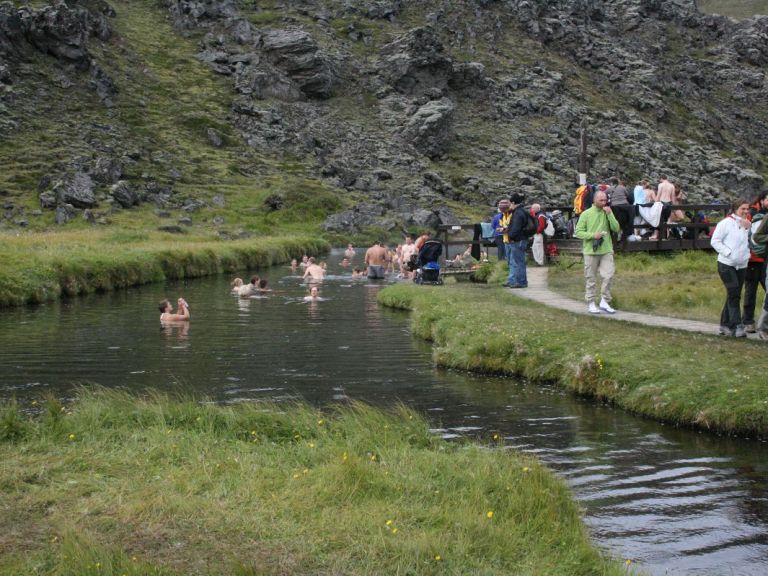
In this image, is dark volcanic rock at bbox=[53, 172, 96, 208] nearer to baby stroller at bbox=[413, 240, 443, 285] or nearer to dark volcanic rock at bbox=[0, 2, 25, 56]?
dark volcanic rock at bbox=[0, 2, 25, 56]

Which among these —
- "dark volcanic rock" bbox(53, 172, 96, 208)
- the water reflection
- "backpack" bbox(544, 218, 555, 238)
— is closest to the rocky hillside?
"dark volcanic rock" bbox(53, 172, 96, 208)

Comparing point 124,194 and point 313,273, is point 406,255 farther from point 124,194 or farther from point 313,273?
point 124,194

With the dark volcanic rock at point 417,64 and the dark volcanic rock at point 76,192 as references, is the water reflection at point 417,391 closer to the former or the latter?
the dark volcanic rock at point 76,192

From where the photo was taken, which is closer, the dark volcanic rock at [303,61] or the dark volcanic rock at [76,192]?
the dark volcanic rock at [76,192]

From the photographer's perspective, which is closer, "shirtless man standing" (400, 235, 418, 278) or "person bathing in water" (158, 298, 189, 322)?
"person bathing in water" (158, 298, 189, 322)

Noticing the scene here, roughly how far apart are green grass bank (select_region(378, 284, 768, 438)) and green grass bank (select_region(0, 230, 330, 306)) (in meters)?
17.6

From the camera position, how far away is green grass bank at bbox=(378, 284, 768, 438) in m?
13.0

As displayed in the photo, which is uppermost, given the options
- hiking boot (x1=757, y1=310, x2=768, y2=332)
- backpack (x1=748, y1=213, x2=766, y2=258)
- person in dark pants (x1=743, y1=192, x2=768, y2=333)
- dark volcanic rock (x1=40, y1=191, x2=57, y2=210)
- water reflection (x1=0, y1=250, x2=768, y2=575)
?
dark volcanic rock (x1=40, y1=191, x2=57, y2=210)

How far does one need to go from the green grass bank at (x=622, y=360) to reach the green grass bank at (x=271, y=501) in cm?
405

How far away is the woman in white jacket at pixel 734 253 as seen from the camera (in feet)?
55.4

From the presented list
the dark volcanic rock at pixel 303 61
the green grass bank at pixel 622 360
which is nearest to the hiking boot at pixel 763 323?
the green grass bank at pixel 622 360

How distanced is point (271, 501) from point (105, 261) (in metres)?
32.8

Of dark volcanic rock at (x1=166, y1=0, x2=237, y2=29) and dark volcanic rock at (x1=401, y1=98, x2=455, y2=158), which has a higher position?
dark volcanic rock at (x1=166, y1=0, x2=237, y2=29)

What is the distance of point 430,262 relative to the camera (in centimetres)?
3372
